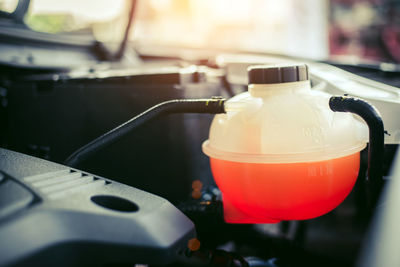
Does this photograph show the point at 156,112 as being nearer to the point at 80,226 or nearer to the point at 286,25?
the point at 80,226

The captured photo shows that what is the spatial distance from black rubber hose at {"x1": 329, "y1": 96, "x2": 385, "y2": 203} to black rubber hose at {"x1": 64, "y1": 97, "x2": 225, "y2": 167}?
0.15 metres

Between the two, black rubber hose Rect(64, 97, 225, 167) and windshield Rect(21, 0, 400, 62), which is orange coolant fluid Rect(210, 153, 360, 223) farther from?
windshield Rect(21, 0, 400, 62)

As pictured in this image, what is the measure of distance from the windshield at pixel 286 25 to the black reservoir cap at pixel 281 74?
3.92 ft

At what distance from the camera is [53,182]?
439 mm

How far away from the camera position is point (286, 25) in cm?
449

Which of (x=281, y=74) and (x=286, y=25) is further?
(x=286, y=25)

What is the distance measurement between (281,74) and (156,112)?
0.18 meters

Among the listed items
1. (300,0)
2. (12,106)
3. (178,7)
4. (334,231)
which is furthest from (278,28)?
(12,106)

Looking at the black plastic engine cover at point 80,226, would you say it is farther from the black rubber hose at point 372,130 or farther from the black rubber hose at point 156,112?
the black rubber hose at point 372,130

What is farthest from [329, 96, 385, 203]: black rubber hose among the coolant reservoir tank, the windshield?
the windshield

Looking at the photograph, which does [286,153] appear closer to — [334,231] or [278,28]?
[334,231]

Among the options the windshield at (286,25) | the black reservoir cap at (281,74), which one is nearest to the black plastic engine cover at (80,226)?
the black reservoir cap at (281,74)

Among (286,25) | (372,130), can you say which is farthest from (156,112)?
(286,25)

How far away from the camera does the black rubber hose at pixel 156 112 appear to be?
1.68 ft
